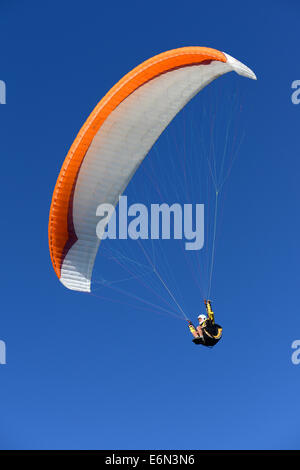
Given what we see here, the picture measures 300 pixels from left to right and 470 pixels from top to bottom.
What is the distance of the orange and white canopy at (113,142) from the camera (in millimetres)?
12734

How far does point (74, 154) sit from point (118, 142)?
3.83 ft

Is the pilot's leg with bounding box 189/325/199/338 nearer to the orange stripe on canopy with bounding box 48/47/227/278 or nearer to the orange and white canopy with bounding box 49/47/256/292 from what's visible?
the orange and white canopy with bounding box 49/47/256/292

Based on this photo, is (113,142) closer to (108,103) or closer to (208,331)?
(108,103)

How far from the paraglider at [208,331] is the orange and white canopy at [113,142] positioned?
2.88 m

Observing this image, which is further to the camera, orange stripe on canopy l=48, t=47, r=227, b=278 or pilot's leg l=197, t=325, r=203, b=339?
pilot's leg l=197, t=325, r=203, b=339

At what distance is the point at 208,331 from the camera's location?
41.8 ft

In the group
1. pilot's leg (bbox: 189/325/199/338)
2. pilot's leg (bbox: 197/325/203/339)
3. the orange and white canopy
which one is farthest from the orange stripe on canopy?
pilot's leg (bbox: 197/325/203/339)

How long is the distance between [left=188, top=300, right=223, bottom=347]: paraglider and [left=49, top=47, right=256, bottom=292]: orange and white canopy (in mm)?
2876

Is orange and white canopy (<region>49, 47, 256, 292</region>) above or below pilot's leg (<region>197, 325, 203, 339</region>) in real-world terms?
→ above

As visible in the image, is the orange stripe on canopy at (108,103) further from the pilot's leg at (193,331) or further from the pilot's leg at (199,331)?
the pilot's leg at (199,331)

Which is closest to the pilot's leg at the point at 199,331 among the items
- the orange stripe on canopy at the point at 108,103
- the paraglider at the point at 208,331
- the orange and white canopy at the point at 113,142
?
the paraglider at the point at 208,331

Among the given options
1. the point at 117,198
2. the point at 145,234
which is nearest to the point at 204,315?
the point at 145,234

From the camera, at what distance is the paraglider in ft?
41.8
